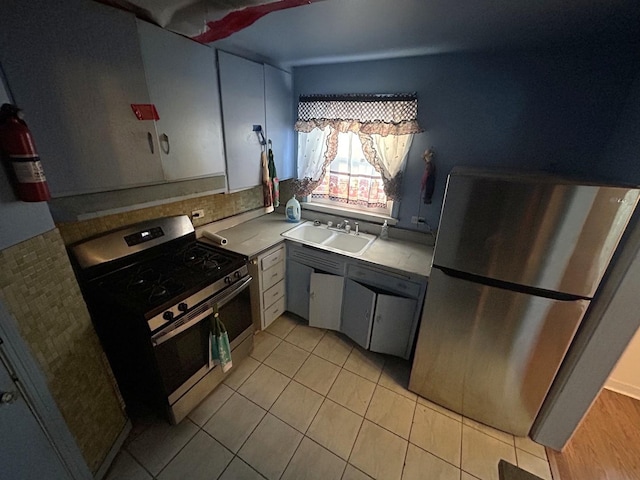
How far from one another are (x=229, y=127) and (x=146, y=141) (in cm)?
61

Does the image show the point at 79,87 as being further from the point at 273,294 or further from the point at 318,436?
the point at 318,436

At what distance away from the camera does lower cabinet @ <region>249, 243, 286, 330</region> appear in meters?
2.07

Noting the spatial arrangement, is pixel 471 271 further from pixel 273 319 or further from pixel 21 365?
pixel 21 365

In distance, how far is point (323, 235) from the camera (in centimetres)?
249

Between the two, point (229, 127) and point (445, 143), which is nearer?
point (229, 127)

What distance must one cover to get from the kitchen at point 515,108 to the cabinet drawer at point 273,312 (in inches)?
37.6

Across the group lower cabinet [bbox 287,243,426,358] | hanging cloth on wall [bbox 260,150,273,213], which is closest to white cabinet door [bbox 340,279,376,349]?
lower cabinet [bbox 287,243,426,358]

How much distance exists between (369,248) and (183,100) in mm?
1634

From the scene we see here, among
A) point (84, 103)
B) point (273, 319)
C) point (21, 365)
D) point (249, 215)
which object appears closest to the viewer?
point (21, 365)

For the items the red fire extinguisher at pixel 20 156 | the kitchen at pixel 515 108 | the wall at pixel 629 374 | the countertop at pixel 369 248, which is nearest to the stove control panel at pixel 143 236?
the kitchen at pixel 515 108

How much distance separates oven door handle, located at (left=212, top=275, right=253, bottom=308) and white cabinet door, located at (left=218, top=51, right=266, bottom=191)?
0.75 meters

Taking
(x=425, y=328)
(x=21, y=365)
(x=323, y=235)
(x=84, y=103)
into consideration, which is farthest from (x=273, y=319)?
(x=84, y=103)

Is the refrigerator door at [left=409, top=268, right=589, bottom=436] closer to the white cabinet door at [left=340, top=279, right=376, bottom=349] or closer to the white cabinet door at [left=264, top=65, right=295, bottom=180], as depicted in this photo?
the white cabinet door at [left=340, top=279, right=376, bottom=349]

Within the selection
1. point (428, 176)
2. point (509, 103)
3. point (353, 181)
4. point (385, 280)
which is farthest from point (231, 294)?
point (509, 103)
